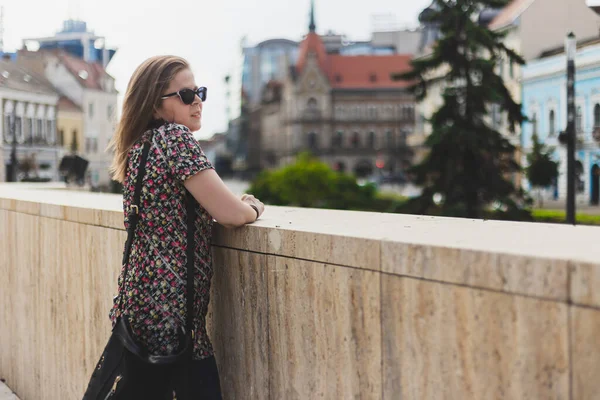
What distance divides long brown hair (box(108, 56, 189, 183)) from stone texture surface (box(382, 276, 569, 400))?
48.8 inches

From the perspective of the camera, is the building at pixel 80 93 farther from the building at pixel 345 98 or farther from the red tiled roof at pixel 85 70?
the building at pixel 345 98

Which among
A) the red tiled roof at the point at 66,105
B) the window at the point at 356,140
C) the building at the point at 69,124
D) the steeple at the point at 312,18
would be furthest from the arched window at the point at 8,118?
the steeple at the point at 312,18

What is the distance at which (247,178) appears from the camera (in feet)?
461

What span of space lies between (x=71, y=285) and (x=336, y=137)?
119m

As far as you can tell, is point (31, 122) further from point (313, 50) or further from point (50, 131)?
point (313, 50)

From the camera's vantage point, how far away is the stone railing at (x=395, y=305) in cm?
251

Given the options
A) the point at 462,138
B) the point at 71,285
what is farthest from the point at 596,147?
the point at 71,285

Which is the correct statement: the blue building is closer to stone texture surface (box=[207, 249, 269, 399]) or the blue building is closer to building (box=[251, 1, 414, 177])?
stone texture surface (box=[207, 249, 269, 399])

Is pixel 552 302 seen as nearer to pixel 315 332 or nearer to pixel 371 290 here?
pixel 371 290

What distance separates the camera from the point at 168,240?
362cm

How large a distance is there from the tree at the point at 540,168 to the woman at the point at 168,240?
4334 cm

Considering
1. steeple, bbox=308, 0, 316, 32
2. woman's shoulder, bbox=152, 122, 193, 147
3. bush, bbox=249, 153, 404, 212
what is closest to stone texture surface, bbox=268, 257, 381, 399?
woman's shoulder, bbox=152, 122, 193, 147

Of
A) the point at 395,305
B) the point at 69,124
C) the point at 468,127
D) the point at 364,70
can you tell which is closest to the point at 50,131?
the point at 69,124

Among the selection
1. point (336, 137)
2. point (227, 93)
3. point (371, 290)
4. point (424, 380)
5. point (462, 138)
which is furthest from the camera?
point (227, 93)
